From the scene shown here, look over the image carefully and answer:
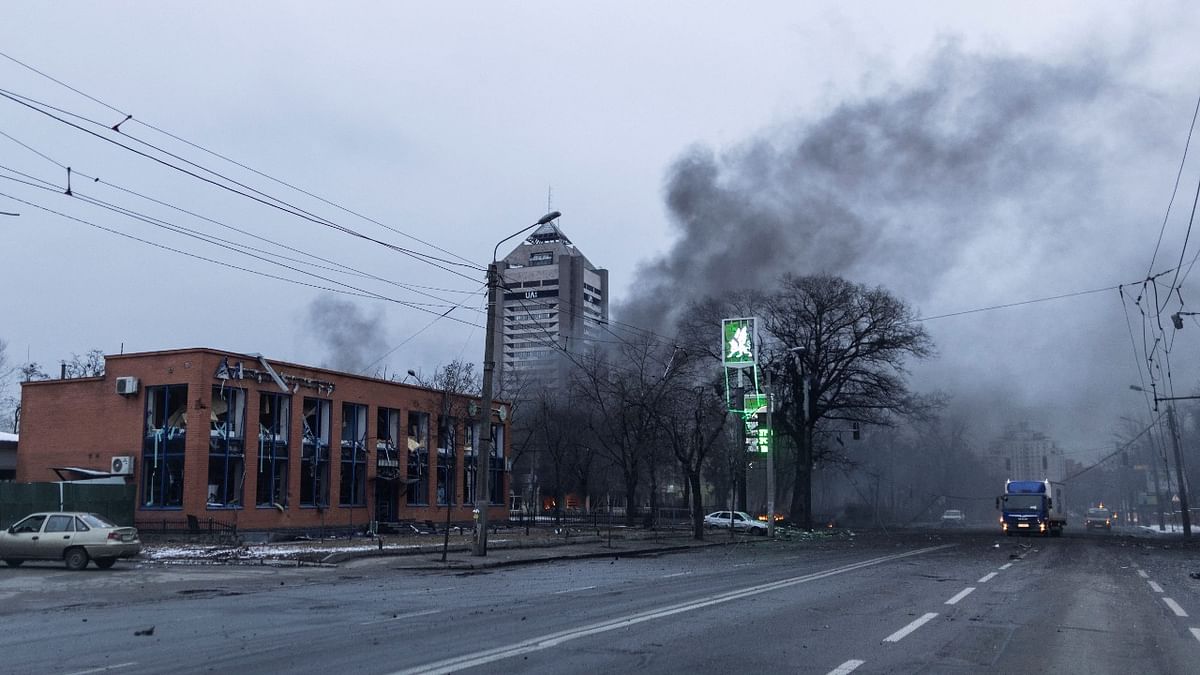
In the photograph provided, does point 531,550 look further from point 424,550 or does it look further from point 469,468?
point 469,468

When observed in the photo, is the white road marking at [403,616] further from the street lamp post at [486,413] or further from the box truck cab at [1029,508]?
the box truck cab at [1029,508]

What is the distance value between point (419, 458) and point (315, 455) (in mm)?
8010

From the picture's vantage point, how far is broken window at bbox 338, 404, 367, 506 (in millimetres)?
46406

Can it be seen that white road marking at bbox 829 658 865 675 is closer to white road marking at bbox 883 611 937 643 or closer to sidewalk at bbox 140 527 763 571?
white road marking at bbox 883 611 937 643

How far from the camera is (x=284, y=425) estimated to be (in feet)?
141

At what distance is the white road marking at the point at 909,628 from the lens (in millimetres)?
11539

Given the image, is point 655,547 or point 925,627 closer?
point 925,627

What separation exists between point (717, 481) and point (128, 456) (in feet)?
186

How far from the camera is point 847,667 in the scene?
9.55 meters

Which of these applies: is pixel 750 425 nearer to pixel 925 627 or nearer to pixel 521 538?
pixel 521 538

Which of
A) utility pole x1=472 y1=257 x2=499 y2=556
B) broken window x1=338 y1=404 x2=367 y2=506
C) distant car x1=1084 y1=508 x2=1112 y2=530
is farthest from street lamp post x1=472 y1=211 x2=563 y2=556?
distant car x1=1084 y1=508 x2=1112 y2=530

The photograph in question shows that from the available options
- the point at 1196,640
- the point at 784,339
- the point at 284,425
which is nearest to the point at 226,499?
the point at 284,425

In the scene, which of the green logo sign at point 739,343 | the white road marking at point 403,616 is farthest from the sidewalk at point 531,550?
the white road marking at point 403,616

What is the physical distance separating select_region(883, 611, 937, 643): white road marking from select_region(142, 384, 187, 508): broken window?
3248 cm
